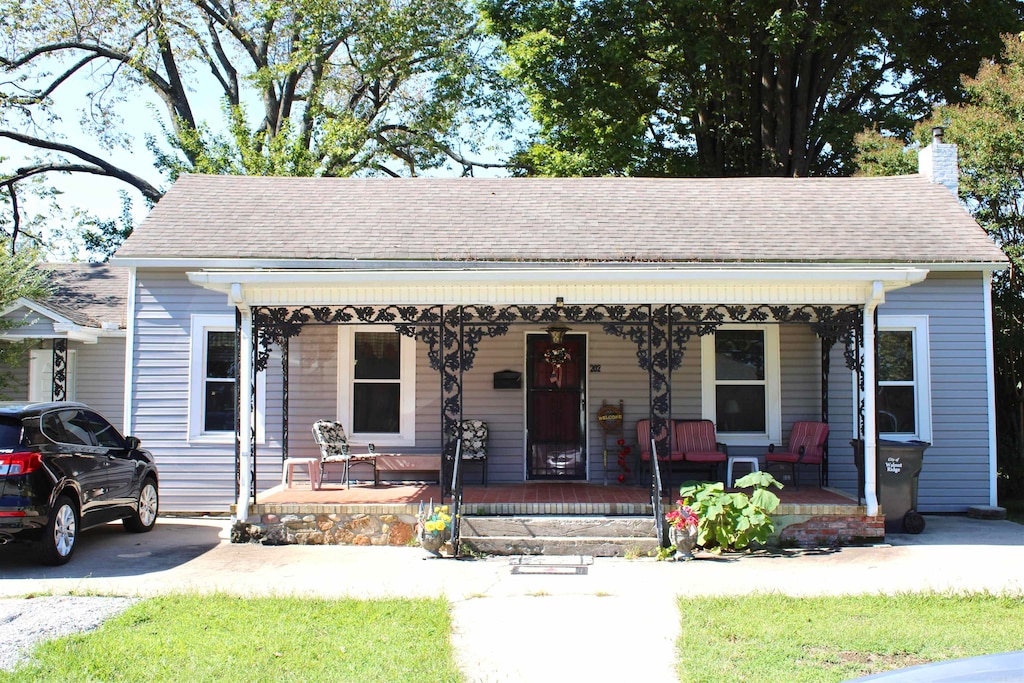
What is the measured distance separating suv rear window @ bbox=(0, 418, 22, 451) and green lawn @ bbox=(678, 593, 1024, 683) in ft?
20.0

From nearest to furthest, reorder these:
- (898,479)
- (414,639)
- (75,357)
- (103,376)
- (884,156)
A: (414,639) → (898,479) → (75,357) → (103,376) → (884,156)

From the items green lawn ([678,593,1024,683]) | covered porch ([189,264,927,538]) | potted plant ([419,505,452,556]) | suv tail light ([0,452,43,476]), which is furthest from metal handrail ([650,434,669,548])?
suv tail light ([0,452,43,476])

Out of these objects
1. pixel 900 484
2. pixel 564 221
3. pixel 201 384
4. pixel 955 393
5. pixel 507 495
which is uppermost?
pixel 564 221

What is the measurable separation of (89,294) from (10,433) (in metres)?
9.47

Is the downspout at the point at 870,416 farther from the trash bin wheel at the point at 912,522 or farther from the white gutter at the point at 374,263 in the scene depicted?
the white gutter at the point at 374,263

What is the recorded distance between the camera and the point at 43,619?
239 inches

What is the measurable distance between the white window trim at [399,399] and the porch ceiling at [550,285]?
2326mm

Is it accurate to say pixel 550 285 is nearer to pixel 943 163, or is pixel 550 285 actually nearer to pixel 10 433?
pixel 10 433

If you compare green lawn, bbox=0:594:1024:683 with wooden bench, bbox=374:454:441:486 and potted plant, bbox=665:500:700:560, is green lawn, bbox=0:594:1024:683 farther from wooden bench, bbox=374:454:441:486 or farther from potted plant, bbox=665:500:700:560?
wooden bench, bbox=374:454:441:486

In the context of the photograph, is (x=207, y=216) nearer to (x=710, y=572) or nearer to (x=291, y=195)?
(x=291, y=195)

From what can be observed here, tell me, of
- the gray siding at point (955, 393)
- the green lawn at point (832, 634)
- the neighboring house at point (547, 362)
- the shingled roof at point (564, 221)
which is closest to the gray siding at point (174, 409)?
the neighboring house at point (547, 362)

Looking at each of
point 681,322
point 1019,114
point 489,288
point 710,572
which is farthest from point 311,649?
point 1019,114

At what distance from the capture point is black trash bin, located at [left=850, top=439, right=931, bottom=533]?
9539 millimetres

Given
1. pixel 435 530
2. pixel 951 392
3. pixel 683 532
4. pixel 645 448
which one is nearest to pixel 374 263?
→ pixel 435 530
